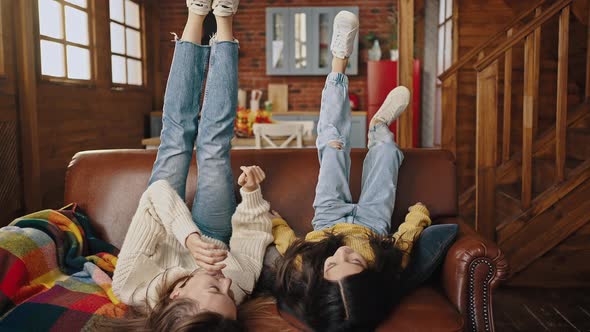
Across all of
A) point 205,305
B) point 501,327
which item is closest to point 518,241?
point 501,327

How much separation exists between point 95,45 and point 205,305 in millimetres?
4626

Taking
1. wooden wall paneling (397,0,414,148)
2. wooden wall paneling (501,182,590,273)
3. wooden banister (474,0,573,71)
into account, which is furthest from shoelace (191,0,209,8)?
wooden wall paneling (501,182,590,273)

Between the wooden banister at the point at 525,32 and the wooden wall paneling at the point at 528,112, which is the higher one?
the wooden banister at the point at 525,32

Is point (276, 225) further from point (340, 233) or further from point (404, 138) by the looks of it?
point (404, 138)

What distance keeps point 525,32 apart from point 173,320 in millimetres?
2554

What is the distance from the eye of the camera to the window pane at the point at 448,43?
5934mm

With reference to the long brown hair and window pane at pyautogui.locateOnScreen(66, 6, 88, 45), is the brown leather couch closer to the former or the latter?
the long brown hair

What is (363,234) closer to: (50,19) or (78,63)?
(50,19)

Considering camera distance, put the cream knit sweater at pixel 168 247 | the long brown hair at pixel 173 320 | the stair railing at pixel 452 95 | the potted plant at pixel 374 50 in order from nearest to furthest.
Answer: the long brown hair at pixel 173 320
the cream knit sweater at pixel 168 247
the stair railing at pixel 452 95
the potted plant at pixel 374 50

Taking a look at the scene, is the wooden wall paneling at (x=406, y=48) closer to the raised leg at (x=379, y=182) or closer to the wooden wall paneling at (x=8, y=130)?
the raised leg at (x=379, y=182)

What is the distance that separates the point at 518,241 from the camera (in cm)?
317

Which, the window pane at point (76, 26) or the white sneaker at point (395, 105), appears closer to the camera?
the white sneaker at point (395, 105)

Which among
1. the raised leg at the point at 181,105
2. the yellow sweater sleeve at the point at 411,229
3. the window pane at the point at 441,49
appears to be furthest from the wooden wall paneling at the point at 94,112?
the window pane at the point at 441,49

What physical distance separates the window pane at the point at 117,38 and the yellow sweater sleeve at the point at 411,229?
4.75 meters
